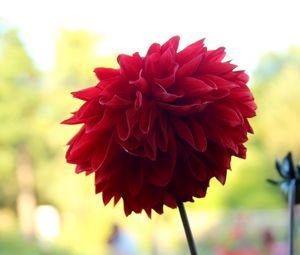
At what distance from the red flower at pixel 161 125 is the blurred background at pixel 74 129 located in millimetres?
3508

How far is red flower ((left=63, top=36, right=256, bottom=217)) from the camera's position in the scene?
0.34 metres

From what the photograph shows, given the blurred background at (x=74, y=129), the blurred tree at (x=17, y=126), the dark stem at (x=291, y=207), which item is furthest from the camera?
the blurred tree at (x=17, y=126)

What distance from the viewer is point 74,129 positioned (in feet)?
13.1

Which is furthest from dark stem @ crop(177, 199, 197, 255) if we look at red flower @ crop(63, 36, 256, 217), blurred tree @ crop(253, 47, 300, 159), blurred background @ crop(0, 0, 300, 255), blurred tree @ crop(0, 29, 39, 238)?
blurred tree @ crop(0, 29, 39, 238)

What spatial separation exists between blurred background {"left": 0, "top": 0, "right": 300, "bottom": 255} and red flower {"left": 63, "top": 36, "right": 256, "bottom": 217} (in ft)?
11.5

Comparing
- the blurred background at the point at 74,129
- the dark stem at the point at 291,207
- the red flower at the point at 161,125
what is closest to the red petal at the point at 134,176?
the red flower at the point at 161,125

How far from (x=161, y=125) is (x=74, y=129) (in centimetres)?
369

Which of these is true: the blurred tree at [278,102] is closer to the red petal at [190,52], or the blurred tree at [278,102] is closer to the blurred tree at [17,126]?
the blurred tree at [17,126]

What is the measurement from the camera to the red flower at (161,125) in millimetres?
341

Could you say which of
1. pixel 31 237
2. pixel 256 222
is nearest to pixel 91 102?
pixel 256 222

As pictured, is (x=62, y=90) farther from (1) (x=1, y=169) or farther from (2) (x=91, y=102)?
(2) (x=91, y=102)

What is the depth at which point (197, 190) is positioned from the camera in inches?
14.1

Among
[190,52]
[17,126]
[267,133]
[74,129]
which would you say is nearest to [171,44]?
[190,52]

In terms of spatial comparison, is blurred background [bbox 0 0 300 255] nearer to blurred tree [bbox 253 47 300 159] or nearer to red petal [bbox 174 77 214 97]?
blurred tree [bbox 253 47 300 159]
